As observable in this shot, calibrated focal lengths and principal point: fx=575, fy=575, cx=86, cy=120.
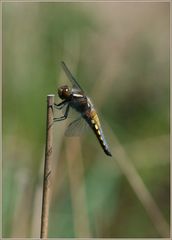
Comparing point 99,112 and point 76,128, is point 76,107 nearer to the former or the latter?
point 76,128

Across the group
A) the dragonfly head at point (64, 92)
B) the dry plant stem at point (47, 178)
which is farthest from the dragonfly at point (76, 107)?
the dry plant stem at point (47, 178)

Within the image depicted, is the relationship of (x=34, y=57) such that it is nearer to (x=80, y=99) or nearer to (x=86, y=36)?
(x=86, y=36)

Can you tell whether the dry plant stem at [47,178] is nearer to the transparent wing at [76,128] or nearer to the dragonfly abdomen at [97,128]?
the transparent wing at [76,128]

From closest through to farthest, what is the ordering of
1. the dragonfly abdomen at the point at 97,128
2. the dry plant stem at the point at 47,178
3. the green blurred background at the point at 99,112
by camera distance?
the dry plant stem at the point at 47,178, the dragonfly abdomen at the point at 97,128, the green blurred background at the point at 99,112

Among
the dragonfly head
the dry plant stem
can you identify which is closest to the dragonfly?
the dragonfly head

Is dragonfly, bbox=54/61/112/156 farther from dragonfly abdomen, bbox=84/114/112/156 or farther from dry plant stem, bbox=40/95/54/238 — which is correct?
dry plant stem, bbox=40/95/54/238

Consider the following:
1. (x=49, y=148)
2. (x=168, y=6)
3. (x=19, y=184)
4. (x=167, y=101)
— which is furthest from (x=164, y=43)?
(x=49, y=148)
